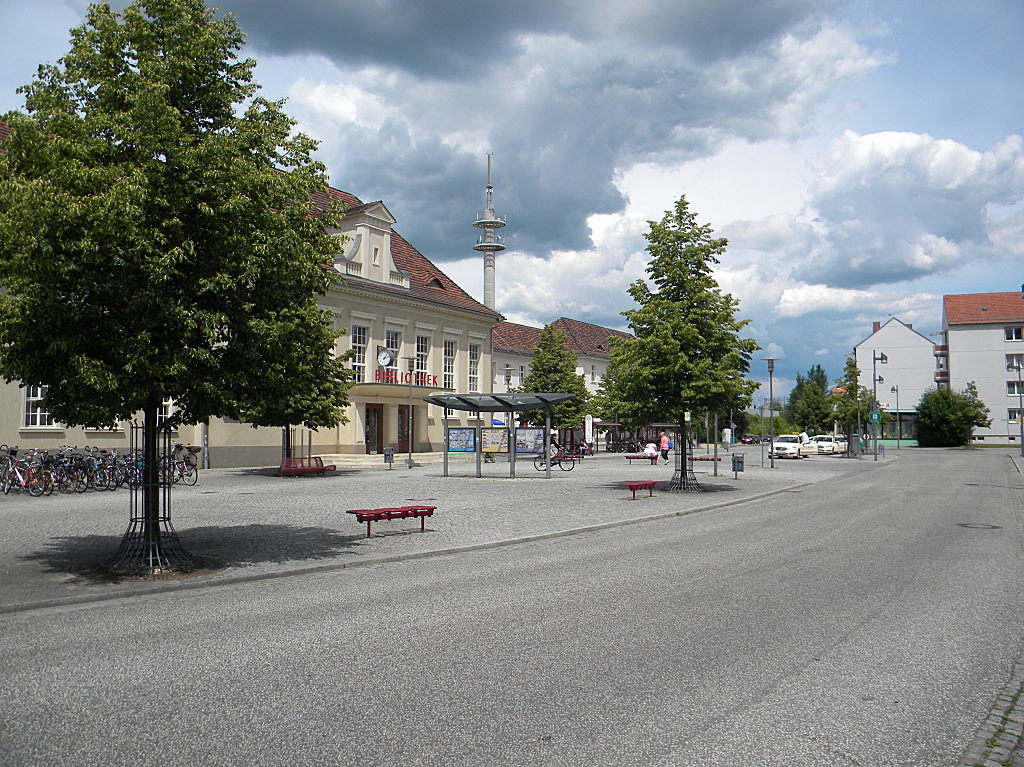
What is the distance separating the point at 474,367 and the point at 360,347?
9.95 m

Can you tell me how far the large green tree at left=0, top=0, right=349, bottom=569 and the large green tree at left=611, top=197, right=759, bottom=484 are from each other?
1380 centimetres

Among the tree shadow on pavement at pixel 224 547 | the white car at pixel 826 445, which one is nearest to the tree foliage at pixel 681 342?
the tree shadow on pavement at pixel 224 547

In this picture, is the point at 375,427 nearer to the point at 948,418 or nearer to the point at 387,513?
the point at 387,513

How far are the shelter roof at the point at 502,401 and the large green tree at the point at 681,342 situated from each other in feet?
12.6

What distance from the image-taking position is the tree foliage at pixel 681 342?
2266 cm

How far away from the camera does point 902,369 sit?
10419 cm

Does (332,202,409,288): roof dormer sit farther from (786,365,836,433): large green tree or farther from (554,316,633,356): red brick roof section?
(786,365,836,433): large green tree

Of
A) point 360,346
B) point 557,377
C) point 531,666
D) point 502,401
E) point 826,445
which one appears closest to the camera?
point 531,666

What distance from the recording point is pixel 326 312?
15.2 m

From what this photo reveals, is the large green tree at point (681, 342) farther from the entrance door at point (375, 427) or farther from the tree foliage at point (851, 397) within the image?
the tree foliage at point (851, 397)

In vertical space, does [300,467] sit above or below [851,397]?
below

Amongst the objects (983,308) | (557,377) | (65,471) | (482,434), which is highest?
(983,308)

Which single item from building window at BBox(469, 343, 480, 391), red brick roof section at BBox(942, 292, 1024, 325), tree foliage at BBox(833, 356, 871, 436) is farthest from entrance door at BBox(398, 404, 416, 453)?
red brick roof section at BBox(942, 292, 1024, 325)

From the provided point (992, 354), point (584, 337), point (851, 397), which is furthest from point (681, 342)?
point (992, 354)
